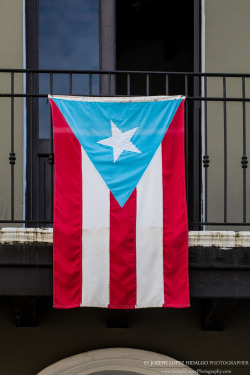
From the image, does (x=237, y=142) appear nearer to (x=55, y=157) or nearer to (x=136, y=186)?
(x=136, y=186)

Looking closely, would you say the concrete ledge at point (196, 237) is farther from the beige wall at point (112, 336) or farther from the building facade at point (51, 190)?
the beige wall at point (112, 336)

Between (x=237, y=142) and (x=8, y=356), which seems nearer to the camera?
(x=8, y=356)

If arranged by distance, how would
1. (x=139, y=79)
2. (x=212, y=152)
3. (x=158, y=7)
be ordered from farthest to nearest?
(x=139, y=79), (x=158, y=7), (x=212, y=152)

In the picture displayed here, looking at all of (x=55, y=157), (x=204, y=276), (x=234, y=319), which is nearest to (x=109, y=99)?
(x=55, y=157)

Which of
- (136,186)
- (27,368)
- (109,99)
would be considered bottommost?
(27,368)

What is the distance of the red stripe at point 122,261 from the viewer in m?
3.52

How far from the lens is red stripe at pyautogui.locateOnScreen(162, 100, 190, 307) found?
11.7 ft

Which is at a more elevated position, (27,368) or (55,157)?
(55,157)

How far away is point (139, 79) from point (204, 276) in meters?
3.67

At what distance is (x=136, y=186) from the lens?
11.9 ft

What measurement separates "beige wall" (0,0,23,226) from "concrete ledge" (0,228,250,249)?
107 cm

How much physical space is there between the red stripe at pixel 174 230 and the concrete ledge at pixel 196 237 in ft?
0.52

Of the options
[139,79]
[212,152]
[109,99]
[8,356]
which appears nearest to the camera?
[109,99]

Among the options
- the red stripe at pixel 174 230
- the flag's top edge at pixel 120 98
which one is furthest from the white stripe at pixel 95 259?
the flag's top edge at pixel 120 98
